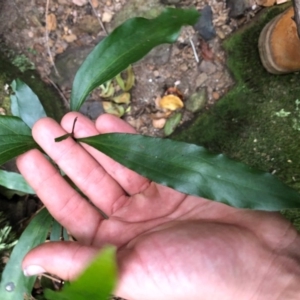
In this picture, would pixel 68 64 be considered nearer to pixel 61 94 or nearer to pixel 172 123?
pixel 61 94

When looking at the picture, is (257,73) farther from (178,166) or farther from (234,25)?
(178,166)

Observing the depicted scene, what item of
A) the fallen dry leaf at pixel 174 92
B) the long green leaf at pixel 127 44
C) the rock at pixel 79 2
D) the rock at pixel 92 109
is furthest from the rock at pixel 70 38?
the long green leaf at pixel 127 44

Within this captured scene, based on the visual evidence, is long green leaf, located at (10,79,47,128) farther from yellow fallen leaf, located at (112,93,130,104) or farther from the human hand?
yellow fallen leaf, located at (112,93,130,104)

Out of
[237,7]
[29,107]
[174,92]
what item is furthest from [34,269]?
[237,7]

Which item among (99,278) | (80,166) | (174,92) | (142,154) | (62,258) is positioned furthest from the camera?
(174,92)

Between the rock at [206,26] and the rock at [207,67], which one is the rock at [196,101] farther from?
the rock at [206,26]

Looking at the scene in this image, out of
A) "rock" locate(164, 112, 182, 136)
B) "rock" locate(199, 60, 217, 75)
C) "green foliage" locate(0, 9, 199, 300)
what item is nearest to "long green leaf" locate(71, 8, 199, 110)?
"green foliage" locate(0, 9, 199, 300)

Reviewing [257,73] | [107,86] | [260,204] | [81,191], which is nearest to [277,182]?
[260,204]
